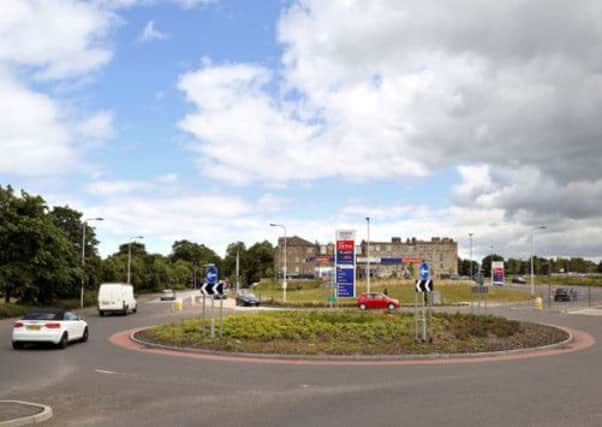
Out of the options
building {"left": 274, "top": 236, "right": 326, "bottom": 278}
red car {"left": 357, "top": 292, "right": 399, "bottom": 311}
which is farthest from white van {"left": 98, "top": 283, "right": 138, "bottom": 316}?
building {"left": 274, "top": 236, "right": 326, "bottom": 278}

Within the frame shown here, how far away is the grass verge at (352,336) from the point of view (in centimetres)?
1947

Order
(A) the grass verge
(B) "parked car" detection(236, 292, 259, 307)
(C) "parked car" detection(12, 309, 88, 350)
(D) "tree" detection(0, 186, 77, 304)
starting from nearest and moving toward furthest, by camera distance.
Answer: (A) the grass verge, (C) "parked car" detection(12, 309, 88, 350), (D) "tree" detection(0, 186, 77, 304), (B) "parked car" detection(236, 292, 259, 307)

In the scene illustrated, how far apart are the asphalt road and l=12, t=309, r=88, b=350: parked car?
2.14 m

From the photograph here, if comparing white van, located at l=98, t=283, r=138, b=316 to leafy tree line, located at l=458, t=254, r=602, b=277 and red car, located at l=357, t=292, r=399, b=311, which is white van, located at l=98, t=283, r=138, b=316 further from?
leafy tree line, located at l=458, t=254, r=602, b=277

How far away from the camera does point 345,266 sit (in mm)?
44250

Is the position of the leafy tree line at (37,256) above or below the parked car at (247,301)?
above

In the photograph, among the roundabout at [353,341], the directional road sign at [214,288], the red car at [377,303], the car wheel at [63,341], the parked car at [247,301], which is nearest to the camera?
the roundabout at [353,341]

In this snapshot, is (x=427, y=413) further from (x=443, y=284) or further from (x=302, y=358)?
(x=443, y=284)

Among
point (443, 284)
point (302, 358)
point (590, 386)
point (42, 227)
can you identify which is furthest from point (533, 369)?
point (443, 284)

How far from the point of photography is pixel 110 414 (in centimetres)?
1026

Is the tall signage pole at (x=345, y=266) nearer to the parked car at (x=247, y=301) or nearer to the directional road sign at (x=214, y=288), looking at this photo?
the parked car at (x=247, y=301)

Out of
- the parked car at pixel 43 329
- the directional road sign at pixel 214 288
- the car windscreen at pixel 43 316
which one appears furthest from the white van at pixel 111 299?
the directional road sign at pixel 214 288

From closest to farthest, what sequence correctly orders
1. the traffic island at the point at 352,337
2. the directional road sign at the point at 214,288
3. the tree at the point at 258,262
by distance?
1. the traffic island at the point at 352,337
2. the directional road sign at the point at 214,288
3. the tree at the point at 258,262

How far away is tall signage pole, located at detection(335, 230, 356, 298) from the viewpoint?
1729 inches
